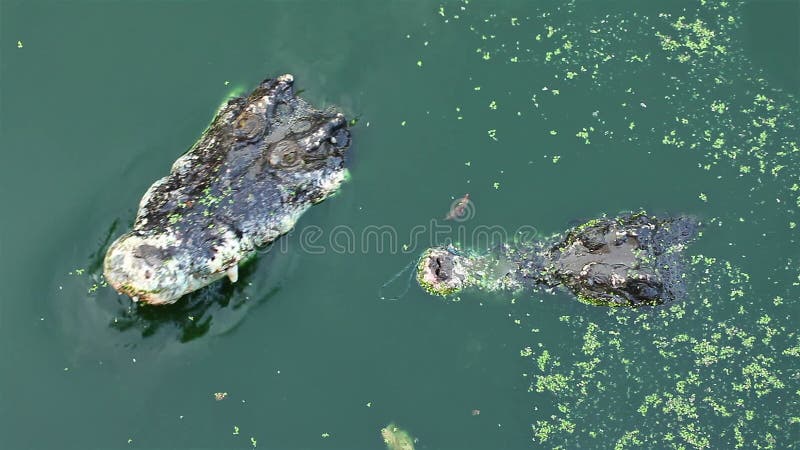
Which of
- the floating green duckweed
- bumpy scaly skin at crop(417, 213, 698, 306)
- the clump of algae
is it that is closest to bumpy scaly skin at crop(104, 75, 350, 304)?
bumpy scaly skin at crop(417, 213, 698, 306)

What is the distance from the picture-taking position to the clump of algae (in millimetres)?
10609

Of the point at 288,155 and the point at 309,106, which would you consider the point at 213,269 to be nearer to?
the point at 288,155

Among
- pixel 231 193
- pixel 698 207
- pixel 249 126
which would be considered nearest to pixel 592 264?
pixel 698 207

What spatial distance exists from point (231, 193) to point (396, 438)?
4.71 m

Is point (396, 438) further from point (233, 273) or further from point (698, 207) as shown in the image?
point (698, 207)

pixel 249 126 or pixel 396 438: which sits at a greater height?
pixel 249 126

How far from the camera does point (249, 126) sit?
36.9ft

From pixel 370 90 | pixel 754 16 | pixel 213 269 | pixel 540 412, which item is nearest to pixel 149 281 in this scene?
pixel 213 269

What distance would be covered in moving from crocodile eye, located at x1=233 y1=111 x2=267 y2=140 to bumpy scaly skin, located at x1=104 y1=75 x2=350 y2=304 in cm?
2

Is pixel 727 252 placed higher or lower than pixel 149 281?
higher

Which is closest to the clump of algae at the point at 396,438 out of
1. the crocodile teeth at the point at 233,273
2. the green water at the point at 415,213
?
the green water at the point at 415,213

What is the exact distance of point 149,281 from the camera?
992 cm

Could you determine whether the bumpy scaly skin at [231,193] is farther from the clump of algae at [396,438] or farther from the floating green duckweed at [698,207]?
the clump of algae at [396,438]

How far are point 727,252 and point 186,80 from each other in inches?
381
